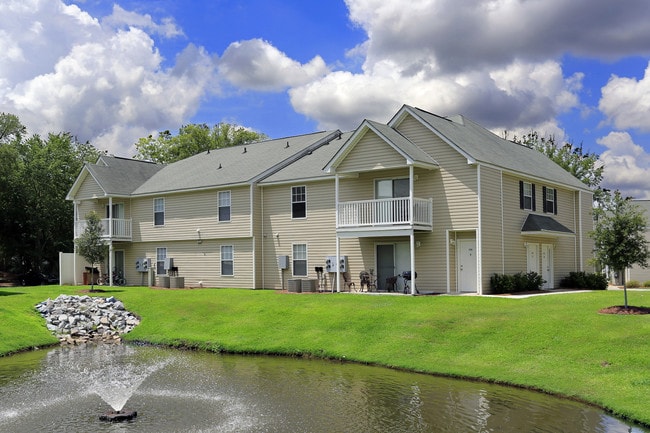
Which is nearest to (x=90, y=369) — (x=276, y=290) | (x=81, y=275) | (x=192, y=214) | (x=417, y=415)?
(x=417, y=415)

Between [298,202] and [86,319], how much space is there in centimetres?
Result: 1165

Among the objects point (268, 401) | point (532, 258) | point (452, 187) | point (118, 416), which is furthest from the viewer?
point (532, 258)

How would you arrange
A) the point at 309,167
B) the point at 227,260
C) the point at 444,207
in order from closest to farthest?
the point at 444,207
the point at 309,167
the point at 227,260

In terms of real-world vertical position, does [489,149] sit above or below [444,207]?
above

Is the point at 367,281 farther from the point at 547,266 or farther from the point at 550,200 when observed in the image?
the point at 550,200

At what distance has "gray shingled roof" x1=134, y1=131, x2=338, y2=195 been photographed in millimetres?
35397

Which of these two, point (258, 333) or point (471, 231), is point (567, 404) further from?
point (471, 231)

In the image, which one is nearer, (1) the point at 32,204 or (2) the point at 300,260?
(2) the point at 300,260

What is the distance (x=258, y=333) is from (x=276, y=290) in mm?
10504

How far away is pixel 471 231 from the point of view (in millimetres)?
27484

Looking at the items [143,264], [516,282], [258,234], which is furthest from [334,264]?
[143,264]

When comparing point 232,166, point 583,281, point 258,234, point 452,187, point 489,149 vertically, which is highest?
point 232,166

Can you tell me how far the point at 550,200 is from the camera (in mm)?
32469

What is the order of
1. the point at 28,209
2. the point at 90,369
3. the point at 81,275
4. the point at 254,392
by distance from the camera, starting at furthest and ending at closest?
the point at 28,209, the point at 81,275, the point at 90,369, the point at 254,392
